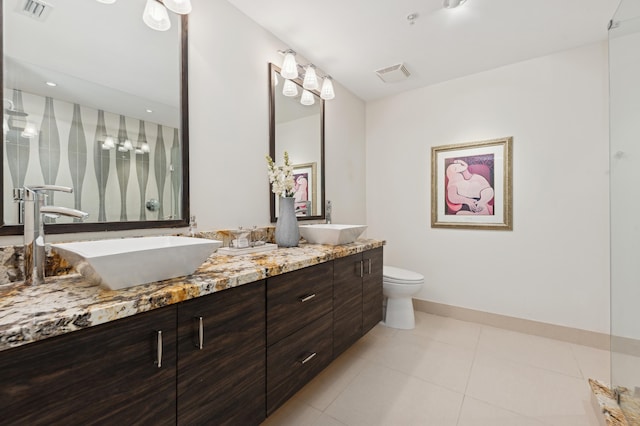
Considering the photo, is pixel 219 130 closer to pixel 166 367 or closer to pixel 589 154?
pixel 166 367

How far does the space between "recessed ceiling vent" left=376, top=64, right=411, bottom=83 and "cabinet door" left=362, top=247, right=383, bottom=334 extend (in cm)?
161

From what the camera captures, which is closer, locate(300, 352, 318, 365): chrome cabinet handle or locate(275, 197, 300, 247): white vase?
locate(300, 352, 318, 365): chrome cabinet handle

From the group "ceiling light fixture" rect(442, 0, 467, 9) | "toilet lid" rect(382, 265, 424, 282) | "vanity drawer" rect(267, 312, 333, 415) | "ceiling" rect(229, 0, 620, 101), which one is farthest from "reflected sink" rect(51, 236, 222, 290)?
"ceiling light fixture" rect(442, 0, 467, 9)

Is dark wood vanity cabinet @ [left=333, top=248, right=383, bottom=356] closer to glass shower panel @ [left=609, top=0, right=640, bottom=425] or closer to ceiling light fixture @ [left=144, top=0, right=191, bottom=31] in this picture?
glass shower panel @ [left=609, top=0, right=640, bottom=425]

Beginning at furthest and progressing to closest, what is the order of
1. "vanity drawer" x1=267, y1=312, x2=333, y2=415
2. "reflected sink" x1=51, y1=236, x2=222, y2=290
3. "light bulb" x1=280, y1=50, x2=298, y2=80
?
"light bulb" x1=280, y1=50, x2=298, y2=80, "vanity drawer" x1=267, y1=312, x2=333, y2=415, "reflected sink" x1=51, y1=236, x2=222, y2=290

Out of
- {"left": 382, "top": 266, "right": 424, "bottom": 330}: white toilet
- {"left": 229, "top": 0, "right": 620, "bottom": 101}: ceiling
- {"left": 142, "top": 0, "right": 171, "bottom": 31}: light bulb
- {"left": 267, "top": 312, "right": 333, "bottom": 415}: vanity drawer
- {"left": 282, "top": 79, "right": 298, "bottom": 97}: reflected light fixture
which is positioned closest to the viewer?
{"left": 267, "top": 312, "right": 333, "bottom": 415}: vanity drawer

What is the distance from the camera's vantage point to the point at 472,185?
8.51 feet

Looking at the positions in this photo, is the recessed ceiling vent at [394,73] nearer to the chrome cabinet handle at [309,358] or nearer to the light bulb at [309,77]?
the light bulb at [309,77]

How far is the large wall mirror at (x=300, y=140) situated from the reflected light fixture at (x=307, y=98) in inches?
0.8

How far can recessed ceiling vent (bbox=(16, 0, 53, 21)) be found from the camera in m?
1.01

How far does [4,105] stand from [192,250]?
838 millimetres

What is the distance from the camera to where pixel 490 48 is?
2.19 metres

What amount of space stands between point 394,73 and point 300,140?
1136 millimetres

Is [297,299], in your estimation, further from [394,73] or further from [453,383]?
[394,73]
